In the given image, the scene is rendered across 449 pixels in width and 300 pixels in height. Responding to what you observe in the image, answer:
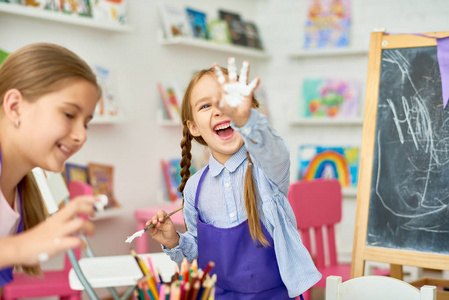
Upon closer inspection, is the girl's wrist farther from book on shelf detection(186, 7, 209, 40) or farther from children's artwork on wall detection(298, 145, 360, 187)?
children's artwork on wall detection(298, 145, 360, 187)

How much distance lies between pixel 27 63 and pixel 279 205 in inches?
28.9

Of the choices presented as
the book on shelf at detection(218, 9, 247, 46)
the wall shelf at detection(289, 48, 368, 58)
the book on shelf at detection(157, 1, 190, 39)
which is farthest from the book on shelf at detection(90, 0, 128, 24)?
the wall shelf at detection(289, 48, 368, 58)

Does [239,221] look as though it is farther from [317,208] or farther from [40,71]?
[317,208]

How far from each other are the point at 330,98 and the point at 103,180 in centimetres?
217

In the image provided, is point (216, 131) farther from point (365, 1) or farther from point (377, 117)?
point (365, 1)

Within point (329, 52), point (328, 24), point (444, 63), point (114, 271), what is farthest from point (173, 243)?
point (328, 24)

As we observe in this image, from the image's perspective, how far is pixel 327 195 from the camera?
292 centimetres

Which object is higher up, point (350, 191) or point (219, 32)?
point (219, 32)

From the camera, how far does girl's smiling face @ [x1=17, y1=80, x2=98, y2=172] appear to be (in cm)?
110

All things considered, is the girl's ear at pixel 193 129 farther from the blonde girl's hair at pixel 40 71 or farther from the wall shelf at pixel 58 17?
the wall shelf at pixel 58 17

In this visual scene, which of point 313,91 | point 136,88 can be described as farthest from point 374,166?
point 313,91

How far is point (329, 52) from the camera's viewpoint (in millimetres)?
4781

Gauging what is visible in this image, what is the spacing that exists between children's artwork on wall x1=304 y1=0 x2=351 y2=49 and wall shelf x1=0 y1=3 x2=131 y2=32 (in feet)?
6.25

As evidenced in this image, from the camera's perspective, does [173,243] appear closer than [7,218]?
No
